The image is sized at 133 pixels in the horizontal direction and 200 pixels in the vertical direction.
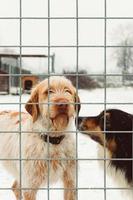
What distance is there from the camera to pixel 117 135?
14.3ft

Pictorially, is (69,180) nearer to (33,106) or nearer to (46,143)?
(46,143)

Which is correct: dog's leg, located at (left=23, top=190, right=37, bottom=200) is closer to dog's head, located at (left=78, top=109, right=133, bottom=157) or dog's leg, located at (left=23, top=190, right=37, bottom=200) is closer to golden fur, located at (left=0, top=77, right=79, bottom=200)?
golden fur, located at (left=0, top=77, right=79, bottom=200)

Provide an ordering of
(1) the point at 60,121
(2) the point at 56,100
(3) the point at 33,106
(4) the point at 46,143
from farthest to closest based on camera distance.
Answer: (4) the point at 46,143 < (3) the point at 33,106 < (1) the point at 60,121 < (2) the point at 56,100

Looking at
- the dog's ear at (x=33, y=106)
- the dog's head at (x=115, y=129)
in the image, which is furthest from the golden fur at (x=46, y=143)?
the dog's head at (x=115, y=129)

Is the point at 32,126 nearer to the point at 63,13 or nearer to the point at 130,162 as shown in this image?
the point at 130,162

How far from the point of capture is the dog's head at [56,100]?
3787 mm

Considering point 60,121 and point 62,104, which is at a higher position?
point 62,104

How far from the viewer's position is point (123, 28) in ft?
27.8

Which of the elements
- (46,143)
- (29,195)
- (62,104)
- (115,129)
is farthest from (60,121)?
(29,195)

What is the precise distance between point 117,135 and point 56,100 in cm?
88

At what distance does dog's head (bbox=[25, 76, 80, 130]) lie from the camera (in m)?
3.79

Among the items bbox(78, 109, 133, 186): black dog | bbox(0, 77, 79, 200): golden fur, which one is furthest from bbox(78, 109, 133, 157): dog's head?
bbox(0, 77, 79, 200): golden fur

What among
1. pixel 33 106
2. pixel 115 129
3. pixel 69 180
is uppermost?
pixel 33 106

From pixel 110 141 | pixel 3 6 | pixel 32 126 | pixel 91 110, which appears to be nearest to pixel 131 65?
pixel 110 141
